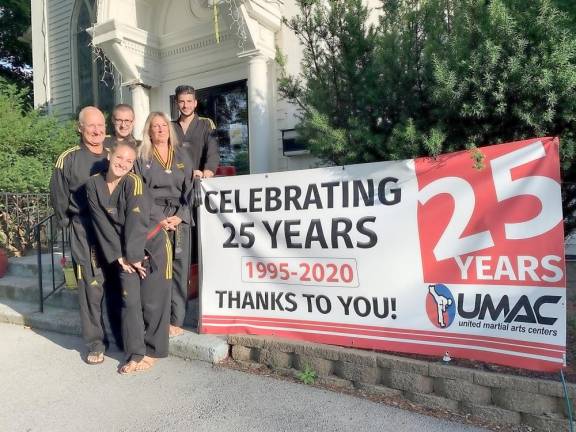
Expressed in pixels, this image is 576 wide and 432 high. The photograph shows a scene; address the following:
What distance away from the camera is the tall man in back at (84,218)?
10.8 ft

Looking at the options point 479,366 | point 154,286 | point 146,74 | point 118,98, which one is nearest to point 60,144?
point 118,98

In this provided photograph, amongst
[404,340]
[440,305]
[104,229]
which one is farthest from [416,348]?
[104,229]

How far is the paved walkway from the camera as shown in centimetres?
244

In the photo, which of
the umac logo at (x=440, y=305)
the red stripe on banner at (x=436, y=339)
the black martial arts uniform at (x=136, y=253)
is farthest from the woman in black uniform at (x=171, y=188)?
the umac logo at (x=440, y=305)

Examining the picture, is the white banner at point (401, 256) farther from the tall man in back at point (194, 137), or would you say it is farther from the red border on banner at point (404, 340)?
the tall man in back at point (194, 137)

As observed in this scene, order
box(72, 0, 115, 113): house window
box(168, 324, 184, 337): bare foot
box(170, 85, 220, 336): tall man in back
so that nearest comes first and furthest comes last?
box(168, 324, 184, 337): bare foot, box(170, 85, 220, 336): tall man in back, box(72, 0, 115, 113): house window

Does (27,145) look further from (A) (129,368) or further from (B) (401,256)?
(B) (401,256)

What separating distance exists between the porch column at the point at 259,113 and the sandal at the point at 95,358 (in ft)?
11.0

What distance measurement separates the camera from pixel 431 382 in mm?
2533

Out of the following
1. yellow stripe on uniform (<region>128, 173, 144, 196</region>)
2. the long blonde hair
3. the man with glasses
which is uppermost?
the man with glasses

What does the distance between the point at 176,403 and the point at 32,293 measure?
3.39 meters

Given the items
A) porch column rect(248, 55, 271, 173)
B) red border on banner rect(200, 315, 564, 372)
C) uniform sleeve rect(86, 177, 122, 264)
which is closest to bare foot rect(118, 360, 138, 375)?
red border on banner rect(200, 315, 564, 372)

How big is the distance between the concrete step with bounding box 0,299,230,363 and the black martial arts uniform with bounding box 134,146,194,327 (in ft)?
0.75

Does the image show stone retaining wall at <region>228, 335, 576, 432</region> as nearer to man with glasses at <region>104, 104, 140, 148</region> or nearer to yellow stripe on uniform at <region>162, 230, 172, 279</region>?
yellow stripe on uniform at <region>162, 230, 172, 279</region>
